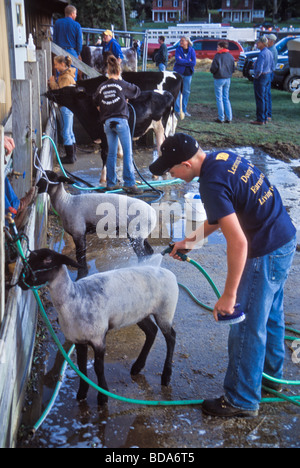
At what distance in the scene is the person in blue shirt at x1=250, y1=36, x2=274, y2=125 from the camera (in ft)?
49.3

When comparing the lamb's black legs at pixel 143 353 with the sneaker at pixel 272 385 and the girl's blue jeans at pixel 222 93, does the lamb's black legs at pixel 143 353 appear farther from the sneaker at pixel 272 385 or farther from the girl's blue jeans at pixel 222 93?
the girl's blue jeans at pixel 222 93

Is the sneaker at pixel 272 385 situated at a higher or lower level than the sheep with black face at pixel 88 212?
lower

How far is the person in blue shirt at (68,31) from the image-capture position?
42.7 feet

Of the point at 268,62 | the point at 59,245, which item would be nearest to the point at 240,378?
the point at 59,245

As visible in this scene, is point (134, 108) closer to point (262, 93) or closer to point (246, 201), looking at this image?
point (262, 93)

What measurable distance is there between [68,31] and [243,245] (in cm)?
1120

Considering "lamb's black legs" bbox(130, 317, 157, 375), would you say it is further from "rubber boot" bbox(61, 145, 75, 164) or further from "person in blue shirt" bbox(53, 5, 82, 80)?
"person in blue shirt" bbox(53, 5, 82, 80)

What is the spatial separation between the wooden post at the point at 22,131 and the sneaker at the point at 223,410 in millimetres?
3320

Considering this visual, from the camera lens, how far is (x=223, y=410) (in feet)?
12.9

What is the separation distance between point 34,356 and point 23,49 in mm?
6985

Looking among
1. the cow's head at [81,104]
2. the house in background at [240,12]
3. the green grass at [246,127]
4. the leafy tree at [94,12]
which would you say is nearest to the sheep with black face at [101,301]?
the cow's head at [81,104]

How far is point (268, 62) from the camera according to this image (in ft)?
49.6
